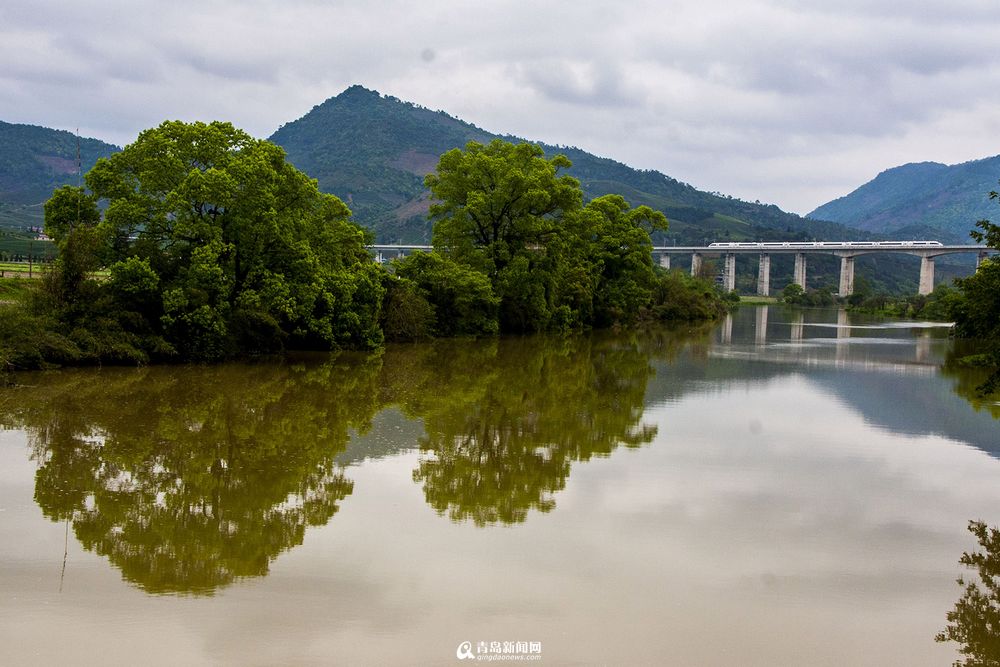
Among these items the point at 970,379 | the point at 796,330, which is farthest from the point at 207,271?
the point at 796,330

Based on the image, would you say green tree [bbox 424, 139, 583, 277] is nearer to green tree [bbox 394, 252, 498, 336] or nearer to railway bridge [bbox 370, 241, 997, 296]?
green tree [bbox 394, 252, 498, 336]

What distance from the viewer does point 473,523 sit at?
1211 cm

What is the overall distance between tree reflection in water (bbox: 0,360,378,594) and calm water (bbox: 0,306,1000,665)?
0.07 meters

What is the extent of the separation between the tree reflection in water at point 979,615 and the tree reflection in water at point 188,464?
7427mm

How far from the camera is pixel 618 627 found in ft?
28.5

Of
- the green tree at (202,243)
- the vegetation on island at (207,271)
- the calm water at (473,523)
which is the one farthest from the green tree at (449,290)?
the calm water at (473,523)

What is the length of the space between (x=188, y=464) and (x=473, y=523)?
570 centimetres

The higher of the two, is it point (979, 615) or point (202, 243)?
point (202, 243)

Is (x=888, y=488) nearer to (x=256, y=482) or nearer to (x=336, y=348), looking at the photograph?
(x=256, y=482)

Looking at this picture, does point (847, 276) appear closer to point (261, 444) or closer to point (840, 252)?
point (840, 252)

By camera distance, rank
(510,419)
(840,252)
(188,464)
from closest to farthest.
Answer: (188,464)
(510,419)
(840,252)

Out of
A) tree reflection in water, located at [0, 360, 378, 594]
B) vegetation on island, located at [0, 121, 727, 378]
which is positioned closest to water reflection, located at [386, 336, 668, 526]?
tree reflection in water, located at [0, 360, 378, 594]

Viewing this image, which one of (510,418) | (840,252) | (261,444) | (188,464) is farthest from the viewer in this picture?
(840,252)

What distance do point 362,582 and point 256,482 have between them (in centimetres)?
486
